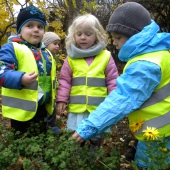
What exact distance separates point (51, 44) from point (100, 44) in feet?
6.04

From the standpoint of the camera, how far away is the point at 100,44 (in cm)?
286

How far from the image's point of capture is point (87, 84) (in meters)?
2.79

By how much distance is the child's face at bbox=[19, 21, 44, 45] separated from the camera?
2697 millimetres

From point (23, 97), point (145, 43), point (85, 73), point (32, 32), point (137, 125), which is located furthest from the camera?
point (85, 73)

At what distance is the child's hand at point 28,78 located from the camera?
2.28m

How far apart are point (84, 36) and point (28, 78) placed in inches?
32.7

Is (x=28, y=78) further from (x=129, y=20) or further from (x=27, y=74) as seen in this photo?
(x=129, y=20)

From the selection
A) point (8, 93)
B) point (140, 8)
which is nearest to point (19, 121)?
point (8, 93)

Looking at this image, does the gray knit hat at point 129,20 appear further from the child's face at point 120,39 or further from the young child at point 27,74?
the young child at point 27,74

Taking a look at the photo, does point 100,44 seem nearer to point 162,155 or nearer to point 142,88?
point 142,88

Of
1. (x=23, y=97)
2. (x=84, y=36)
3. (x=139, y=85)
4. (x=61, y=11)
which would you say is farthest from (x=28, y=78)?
(x=61, y=11)

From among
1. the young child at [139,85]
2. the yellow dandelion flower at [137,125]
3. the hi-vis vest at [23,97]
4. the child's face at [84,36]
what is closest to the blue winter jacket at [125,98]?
the young child at [139,85]

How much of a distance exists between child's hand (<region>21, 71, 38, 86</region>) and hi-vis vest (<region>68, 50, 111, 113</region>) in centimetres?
61

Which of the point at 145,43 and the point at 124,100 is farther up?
the point at 145,43
